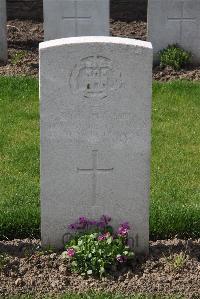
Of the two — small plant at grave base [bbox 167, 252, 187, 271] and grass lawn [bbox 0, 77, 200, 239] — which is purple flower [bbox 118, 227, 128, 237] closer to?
small plant at grave base [bbox 167, 252, 187, 271]

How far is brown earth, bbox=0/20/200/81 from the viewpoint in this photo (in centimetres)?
938

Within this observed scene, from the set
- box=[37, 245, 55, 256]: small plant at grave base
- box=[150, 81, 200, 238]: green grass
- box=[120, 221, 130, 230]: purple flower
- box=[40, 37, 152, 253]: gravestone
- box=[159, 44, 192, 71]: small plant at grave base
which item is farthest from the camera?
box=[159, 44, 192, 71]: small plant at grave base

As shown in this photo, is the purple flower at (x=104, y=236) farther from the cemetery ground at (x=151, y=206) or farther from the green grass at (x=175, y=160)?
the green grass at (x=175, y=160)

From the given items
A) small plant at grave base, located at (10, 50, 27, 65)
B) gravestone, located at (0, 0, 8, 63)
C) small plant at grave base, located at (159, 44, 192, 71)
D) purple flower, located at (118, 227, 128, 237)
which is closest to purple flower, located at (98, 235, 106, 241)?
purple flower, located at (118, 227, 128, 237)

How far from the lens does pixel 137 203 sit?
4930 millimetres

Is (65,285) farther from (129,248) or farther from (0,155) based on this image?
(0,155)

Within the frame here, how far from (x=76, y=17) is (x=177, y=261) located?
5.57 meters

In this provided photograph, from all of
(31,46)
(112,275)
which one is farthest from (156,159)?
(31,46)

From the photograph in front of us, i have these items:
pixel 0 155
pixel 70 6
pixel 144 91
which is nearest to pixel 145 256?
pixel 144 91

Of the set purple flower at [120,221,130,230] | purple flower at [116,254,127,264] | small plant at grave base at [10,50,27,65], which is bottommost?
purple flower at [116,254,127,264]

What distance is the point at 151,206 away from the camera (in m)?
5.65

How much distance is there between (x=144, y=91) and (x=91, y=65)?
0.35 metres

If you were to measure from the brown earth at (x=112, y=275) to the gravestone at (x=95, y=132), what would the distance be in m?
0.16

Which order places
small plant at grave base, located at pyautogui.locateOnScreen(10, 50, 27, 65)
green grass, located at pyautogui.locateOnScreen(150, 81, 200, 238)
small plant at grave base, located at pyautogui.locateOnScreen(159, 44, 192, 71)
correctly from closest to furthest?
green grass, located at pyautogui.locateOnScreen(150, 81, 200, 238), small plant at grave base, located at pyautogui.locateOnScreen(159, 44, 192, 71), small plant at grave base, located at pyautogui.locateOnScreen(10, 50, 27, 65)
